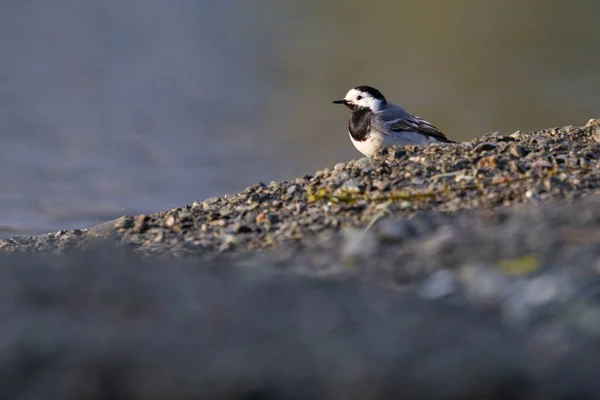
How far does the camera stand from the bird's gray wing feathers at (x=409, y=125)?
31.6ft

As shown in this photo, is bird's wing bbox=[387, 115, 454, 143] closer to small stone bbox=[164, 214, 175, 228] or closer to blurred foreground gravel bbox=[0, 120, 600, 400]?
blurred foreground gravel bbox=[0, 120, 600, 400]

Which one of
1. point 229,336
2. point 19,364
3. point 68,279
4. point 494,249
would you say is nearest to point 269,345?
point 229,336

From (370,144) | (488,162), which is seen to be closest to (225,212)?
(488,162)

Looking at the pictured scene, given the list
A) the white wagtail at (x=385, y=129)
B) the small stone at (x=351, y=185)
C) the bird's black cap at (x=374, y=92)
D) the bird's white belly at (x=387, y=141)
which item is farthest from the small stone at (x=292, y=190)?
the bird's black cap at (x=374, y=92)

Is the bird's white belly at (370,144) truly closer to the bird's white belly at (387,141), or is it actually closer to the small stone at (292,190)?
the bird's white belly at (387,141)

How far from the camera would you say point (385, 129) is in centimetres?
955

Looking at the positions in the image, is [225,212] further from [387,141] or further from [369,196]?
[387,141]

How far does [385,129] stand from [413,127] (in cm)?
30

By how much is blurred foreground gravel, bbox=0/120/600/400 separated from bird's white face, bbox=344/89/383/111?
13.3 feet

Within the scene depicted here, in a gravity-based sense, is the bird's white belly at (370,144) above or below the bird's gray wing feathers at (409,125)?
below

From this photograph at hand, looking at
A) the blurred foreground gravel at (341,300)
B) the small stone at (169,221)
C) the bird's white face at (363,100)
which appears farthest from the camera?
the bird's white face at (363,100)

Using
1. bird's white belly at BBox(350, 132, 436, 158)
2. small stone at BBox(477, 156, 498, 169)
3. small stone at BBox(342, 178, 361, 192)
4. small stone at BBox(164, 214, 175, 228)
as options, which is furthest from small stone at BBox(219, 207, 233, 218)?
bird's white belly at BBox(350, 132, 436, 158)

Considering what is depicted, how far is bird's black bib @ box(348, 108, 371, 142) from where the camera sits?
9633 millimetres

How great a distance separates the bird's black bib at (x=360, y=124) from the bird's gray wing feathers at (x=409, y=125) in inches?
7.9
